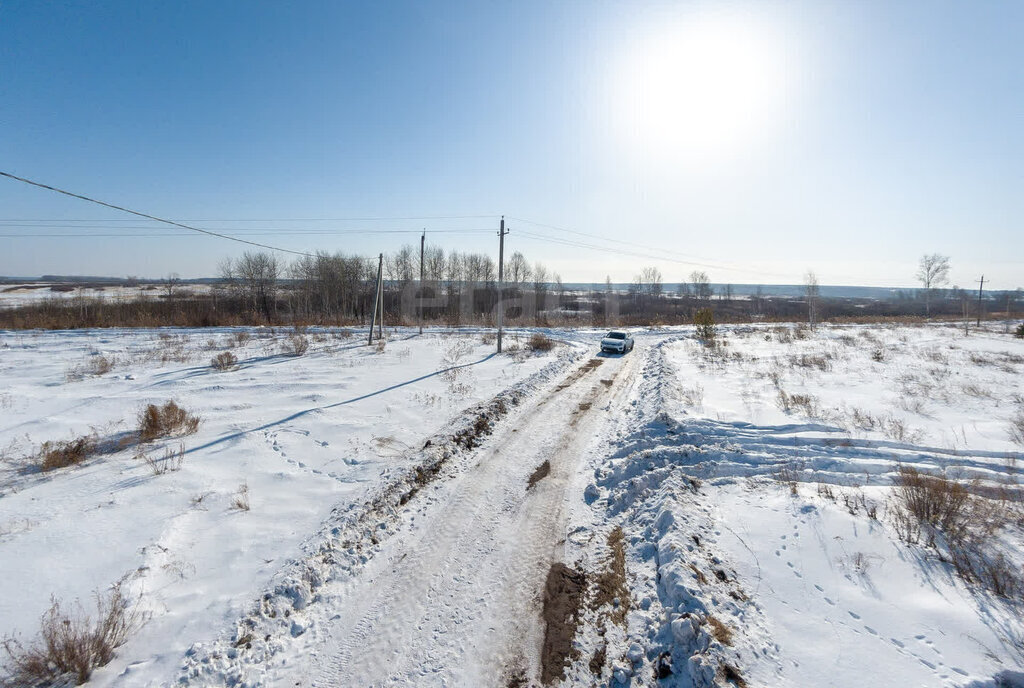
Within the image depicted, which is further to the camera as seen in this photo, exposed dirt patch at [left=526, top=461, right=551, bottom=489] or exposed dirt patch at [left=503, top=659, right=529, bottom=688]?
exposed dirt patch at [left=526, top=461, right=551, bottom=489]

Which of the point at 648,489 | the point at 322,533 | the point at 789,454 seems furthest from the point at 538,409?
the point at 322,533

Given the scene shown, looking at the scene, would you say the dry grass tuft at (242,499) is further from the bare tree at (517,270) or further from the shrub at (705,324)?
the bare tree at (517,270)

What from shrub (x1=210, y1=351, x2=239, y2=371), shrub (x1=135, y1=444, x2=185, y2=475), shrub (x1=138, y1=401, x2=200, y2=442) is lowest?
shrub (x1=135, y1=444, x2=185, y2=475)

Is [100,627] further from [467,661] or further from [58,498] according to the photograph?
[58,498]

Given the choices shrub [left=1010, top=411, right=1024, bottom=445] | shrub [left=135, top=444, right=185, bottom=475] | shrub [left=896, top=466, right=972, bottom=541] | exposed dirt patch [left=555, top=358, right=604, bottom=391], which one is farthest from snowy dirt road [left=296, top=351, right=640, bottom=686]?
shrub [left=1010, top=411, right=1024, bottom=445]

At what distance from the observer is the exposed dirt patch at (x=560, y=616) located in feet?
12.5

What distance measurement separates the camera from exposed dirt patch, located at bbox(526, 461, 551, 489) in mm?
7395

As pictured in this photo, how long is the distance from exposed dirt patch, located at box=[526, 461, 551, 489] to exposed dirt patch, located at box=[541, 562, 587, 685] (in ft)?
7.31

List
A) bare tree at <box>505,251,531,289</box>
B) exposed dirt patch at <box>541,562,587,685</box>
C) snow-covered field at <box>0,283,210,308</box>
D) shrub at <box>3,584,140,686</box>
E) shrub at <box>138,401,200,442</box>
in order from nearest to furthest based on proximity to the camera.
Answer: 1. shrub at <box>3,584,140,686</box>
2. exposed dirt patch at <box>541,562,587,685</box>
3. shrub at <box>138,401,200,442</box>
4. snow-covered field at <box>0,283,210,308</box>
5. bare tree at <box>505,251,531,289</box>

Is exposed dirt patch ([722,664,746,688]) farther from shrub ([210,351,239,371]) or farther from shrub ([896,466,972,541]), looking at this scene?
shrub ([210,351,239,371])

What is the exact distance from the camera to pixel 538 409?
1176cm

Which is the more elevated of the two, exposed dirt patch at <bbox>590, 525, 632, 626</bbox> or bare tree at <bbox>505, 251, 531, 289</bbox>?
bare tree at <bbox>505, 251, 531, 289</bbox>

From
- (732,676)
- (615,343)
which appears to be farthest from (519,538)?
(615,343)

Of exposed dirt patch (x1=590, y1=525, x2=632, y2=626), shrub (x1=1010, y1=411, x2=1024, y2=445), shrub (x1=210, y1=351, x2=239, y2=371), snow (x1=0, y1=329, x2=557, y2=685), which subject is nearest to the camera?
snow (x1=0, y1=329, x2=557, y2=685)
